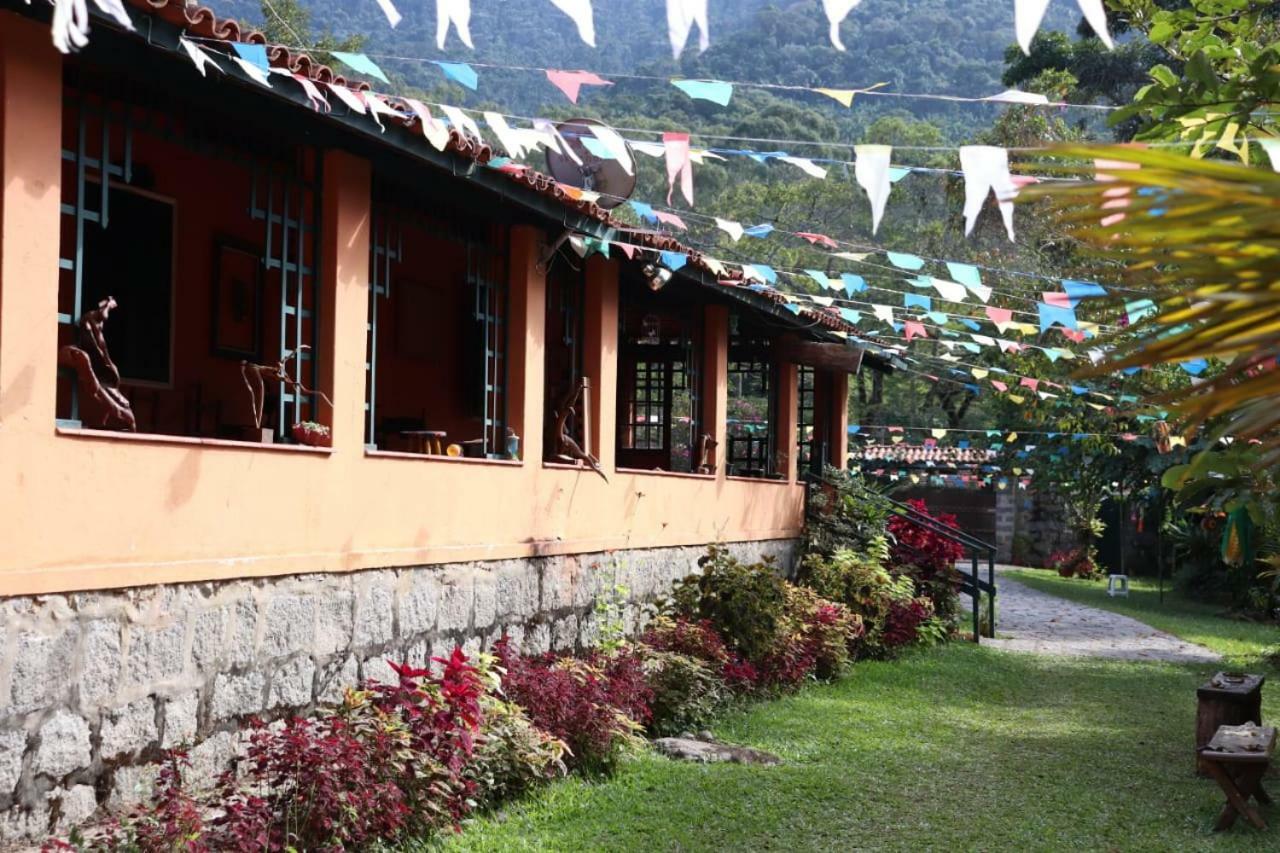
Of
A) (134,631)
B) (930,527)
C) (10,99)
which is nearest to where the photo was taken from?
(10,99)

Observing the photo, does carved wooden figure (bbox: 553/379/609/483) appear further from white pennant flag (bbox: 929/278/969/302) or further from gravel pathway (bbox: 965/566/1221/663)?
gravel pathway (bbox: 965/566/1221/663)

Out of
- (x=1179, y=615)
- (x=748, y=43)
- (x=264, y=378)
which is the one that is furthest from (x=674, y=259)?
(x=748, y=43)

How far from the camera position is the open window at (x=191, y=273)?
6.76 meters

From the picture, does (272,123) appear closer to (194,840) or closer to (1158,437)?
→ (194,840)

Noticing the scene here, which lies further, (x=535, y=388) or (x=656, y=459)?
(x=656, y=459)

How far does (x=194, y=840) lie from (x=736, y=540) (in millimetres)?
9169

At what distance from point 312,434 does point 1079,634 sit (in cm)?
1487

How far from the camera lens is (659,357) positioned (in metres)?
15.7

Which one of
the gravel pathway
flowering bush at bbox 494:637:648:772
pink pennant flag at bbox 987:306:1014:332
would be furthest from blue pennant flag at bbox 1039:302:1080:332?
the gravel pathway

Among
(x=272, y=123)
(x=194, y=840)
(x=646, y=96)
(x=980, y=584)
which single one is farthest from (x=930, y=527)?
(x=646, y=96)

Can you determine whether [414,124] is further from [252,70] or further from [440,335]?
[440,335]

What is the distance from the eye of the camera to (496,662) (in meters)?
8.16

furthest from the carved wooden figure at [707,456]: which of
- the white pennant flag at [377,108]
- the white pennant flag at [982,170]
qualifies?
the white pennant flag at [982,170]

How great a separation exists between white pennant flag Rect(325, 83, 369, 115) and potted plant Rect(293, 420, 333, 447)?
1.69 meters
